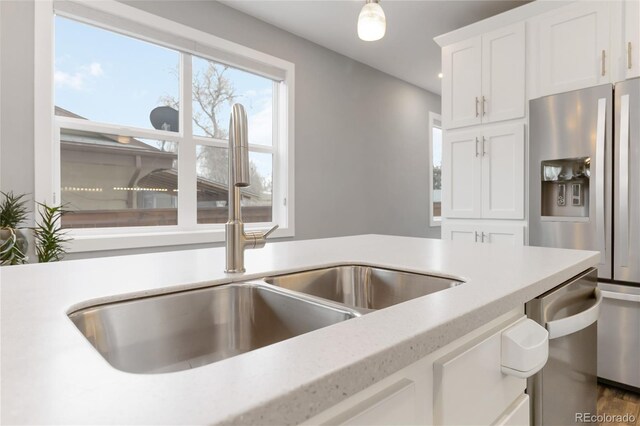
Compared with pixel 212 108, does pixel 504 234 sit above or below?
below

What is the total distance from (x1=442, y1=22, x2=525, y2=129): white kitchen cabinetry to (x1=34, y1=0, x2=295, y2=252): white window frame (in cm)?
142

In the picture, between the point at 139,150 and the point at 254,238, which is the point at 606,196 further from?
the point at 139,150

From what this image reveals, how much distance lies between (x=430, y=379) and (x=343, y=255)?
0.72 m

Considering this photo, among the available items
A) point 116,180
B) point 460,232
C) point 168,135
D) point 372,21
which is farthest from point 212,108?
point 460,232

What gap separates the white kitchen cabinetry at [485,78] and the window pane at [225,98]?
161 centimetres

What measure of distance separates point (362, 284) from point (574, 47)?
234cm

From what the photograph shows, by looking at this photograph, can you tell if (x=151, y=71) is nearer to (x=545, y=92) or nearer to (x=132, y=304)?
(x=132, y=304)

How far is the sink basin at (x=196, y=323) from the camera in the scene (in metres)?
0.68

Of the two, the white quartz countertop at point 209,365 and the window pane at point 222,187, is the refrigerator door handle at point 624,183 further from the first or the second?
the window pane at point 222,187

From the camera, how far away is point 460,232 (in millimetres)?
3033

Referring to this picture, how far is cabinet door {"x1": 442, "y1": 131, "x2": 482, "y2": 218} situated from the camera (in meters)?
2.92

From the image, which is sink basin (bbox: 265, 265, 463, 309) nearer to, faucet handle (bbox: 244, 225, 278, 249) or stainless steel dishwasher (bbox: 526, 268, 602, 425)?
faucet handle (bbox: 244, 225, 278, 249)

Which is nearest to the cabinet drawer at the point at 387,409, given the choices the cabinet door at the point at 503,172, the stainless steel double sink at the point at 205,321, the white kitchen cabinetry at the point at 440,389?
the white kitchen cabinetry at the point at 440,389

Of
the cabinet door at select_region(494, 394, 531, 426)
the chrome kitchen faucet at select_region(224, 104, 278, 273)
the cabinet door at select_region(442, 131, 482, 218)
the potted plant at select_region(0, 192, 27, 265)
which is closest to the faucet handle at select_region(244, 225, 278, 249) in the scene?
the chrome kitchen faucet at select_region(224, 104, 278, 273)
